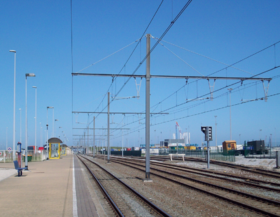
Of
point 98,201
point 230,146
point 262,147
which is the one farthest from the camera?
point 230,146

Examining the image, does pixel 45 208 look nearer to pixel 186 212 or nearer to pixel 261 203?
pixel 186 212

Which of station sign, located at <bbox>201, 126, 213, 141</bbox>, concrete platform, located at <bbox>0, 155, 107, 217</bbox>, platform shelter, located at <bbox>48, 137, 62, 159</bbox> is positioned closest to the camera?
concrete platform, located at <bbox>0, 155, 107, 217</bbox>

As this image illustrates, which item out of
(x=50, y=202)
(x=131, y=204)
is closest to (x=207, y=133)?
(x=131, y=204)

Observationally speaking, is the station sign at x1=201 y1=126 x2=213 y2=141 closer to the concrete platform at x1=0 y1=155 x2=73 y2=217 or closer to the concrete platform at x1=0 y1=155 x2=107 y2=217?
the concrete platform at x1=0 y1=155 x2=107 y2=217

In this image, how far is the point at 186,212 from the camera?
33.6 feet

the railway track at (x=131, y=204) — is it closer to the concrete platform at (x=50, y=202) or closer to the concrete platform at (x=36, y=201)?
the concrete platform at (x=50, y=202)

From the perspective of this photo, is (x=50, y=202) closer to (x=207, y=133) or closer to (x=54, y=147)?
(x=207, y=133)

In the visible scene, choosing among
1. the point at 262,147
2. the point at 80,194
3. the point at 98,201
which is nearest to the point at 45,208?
the point at 98,201

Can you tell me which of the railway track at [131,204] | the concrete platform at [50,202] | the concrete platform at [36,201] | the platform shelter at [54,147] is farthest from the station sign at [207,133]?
the platform shelter at [54,147]

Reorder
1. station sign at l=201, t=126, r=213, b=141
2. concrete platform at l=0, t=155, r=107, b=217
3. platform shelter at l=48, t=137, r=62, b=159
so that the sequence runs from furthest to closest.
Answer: platform shelter at l=48, t=137, r=62, b=159
station sign at l=201, t=126, r=213, b=141
concrete platform at l=0, t=155, r=107, b=217

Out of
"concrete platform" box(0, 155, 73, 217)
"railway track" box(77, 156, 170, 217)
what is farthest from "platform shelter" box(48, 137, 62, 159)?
"railway track" box(77, 156, 170, 217)

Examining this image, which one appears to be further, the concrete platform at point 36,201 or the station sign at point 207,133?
the station sign at point 207,133

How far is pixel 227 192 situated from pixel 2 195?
31.5ft

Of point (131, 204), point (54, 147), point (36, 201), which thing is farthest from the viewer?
point (54, 147)
